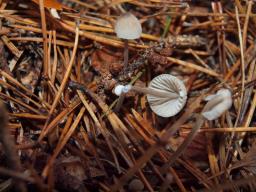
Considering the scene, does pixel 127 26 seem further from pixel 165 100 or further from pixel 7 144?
pixel 7 144

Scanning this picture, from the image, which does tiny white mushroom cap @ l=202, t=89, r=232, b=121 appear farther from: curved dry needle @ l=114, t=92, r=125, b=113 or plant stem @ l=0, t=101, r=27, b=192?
plant stem @ l=0, t=101, r=27, b=192

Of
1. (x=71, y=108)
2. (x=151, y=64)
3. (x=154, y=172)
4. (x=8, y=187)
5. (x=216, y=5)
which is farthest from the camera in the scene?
(x=216, y=5)

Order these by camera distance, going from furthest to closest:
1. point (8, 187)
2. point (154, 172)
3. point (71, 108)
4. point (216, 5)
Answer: point (216, 5), point (71, 108), point (154, 172), point (8, 187)

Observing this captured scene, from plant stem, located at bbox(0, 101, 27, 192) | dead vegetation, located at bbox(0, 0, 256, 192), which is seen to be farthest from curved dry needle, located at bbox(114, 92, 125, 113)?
plant stem, located at bbox(0, 101, 27, 192)

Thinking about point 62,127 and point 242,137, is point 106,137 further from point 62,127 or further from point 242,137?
point 242,137

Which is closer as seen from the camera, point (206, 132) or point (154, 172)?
point (154, 172)

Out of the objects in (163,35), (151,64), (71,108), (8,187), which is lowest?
(8,187)

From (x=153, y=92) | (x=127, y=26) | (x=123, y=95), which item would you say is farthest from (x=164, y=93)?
(x=127, y=26)

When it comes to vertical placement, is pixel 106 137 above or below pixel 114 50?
below

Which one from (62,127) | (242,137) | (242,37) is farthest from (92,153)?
(242,37)
